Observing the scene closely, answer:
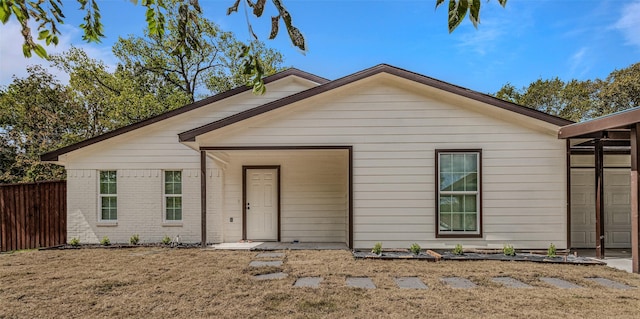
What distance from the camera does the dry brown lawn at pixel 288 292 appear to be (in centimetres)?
455

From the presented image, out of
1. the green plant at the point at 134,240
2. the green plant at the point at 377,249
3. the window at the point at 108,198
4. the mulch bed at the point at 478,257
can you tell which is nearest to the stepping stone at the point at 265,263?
the mulch bed at the point at 478,257

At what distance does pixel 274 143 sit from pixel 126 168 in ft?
14.8

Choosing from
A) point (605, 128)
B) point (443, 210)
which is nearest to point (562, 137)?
point (605, 128)

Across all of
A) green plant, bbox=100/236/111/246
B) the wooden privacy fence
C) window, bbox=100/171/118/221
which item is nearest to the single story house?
green plant, bbox=100/236/111/246

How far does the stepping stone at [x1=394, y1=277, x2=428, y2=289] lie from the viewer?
5656 millimetres

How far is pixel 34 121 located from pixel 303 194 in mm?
17654

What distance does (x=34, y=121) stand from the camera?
19859mm

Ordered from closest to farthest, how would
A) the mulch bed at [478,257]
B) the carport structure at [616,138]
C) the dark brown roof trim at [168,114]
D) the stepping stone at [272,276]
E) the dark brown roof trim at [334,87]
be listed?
1. the stepping stone at [272,276]
2. the carport structure at [616,138]
3. the mulch bed at [478,257]
4. the dark brown roof trim at [334,87]
5. the dark brown roof trim at [168,114]

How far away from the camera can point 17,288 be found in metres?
5.71

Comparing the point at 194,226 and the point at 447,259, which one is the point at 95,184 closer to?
the point at 194,226

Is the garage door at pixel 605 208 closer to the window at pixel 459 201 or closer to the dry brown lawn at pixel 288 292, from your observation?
the dry brown lawn at pixel 288 292

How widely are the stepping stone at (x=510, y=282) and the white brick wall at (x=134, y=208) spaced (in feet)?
22.4

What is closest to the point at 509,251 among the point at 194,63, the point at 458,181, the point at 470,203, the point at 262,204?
the point at 470,203

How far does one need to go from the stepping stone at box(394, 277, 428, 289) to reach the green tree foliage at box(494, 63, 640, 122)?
84.1 ft
